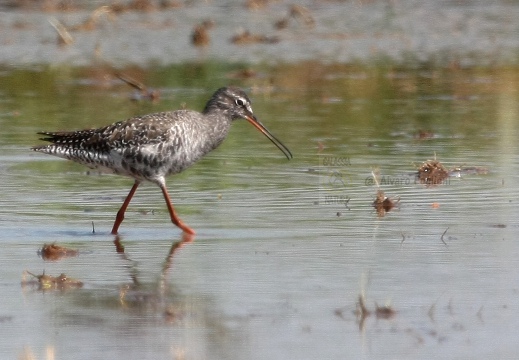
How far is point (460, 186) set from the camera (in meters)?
13.2

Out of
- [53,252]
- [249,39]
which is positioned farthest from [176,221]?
[249,39]

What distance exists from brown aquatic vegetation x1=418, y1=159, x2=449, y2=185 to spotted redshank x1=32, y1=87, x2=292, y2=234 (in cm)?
226

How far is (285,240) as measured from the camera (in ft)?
35.6

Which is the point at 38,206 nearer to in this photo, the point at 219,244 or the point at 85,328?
the point at 219,244

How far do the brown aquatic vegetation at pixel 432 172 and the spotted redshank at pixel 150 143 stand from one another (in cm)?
226

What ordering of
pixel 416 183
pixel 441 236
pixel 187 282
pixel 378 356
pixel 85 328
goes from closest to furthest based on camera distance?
pixel 378 356 → pixel 85 328 → pixel 187 282 → pixel 441 236 → pixel 416 183

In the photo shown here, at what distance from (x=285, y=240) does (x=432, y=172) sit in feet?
10.5

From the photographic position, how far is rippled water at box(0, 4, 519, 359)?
7980 millimetres

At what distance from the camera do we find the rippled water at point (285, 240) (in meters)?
7.98

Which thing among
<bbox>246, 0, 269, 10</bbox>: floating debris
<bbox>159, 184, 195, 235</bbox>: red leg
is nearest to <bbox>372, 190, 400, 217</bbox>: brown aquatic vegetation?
<bbox>159, 184, 195, 235</bbox>: red leg

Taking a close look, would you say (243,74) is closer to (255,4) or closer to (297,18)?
(297,18)

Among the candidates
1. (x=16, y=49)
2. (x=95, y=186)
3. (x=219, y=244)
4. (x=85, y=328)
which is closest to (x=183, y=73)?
(x=16, y=49)

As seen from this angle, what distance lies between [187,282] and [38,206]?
352 cm

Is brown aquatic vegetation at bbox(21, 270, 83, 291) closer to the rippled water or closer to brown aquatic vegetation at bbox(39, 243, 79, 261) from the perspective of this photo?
the rippled water
